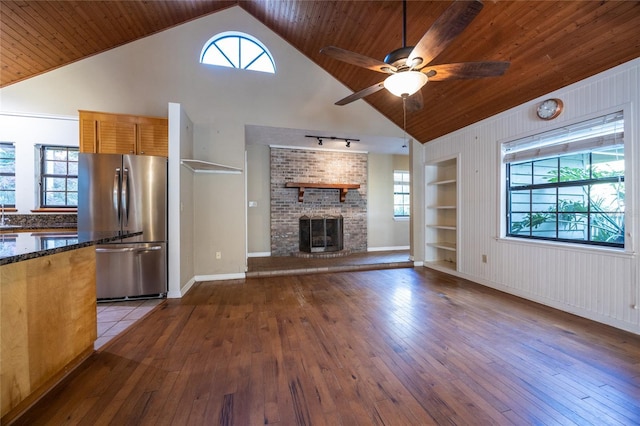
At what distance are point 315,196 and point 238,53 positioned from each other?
329 centimetres

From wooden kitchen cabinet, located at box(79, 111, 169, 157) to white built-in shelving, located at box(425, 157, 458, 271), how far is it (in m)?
4.78

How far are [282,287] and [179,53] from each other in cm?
403

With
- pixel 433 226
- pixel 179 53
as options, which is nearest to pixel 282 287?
pixel 433 226

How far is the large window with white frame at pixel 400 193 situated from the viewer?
22.9 feet

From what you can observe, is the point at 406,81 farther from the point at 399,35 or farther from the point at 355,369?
the point at 355,369

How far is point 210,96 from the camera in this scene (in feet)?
13.6

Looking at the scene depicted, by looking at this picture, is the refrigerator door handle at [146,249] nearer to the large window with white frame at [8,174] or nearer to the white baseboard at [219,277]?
the white baseboard at [219,277]

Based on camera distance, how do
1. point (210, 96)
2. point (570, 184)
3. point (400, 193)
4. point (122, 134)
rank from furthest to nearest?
point (400, 193)
point (210, 96)
point (122, 134)
point (570, 184)

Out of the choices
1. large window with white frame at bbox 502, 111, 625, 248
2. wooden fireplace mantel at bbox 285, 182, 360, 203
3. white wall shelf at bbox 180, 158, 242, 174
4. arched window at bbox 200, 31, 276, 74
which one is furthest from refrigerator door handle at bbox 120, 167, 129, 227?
large window with white frame at bbox 502, 111, 625, 248

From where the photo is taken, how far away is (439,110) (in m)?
4.09

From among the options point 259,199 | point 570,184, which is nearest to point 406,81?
point 570,184

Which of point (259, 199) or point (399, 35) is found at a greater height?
point (399, 35)

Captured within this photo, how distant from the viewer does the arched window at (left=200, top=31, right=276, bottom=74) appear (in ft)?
14.1

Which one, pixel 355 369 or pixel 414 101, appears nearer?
pixel 355 369
